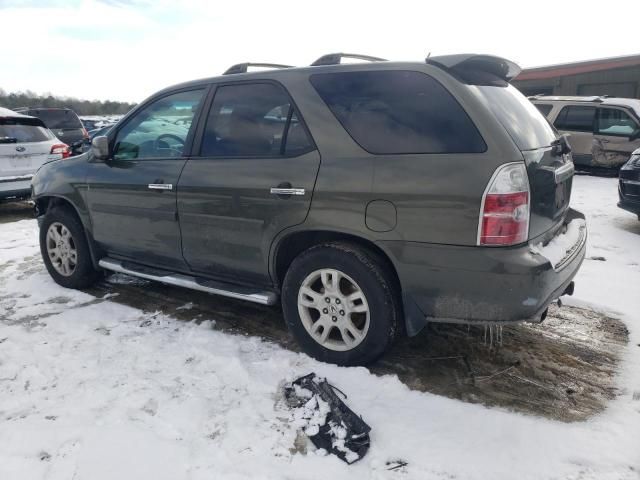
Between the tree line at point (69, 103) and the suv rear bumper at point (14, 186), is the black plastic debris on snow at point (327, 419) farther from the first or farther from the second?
the tree line at point (69, 103)

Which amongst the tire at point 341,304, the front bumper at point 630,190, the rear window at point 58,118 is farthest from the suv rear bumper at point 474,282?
the rear window at point 58,118

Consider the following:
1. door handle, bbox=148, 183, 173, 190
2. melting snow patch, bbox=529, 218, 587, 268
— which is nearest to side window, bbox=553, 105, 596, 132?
melting snow patch, bbox=529, 218, 587, 268

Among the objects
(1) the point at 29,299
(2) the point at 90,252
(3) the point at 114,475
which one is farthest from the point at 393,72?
(1) the point at 29,299

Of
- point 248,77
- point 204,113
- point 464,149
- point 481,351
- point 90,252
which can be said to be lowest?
point 481,351

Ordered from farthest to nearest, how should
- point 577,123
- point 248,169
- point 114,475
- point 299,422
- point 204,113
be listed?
1. point 577,123
2. point 204,113
3. point 248,169
4. point 299,422
5. point 114,475

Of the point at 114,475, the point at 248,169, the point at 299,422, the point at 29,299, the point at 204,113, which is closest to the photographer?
the point at 114,475

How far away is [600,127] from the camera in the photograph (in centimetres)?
1069

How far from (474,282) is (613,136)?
9.98 m

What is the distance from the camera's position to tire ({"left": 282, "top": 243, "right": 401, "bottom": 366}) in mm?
2805

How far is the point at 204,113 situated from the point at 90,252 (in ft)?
5.99

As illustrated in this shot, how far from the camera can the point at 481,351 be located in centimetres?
324

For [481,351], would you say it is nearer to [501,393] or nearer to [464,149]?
[501,393]

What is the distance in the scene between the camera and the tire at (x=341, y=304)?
2805 millimetres

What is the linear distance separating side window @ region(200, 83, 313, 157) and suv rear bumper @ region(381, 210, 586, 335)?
96cm
